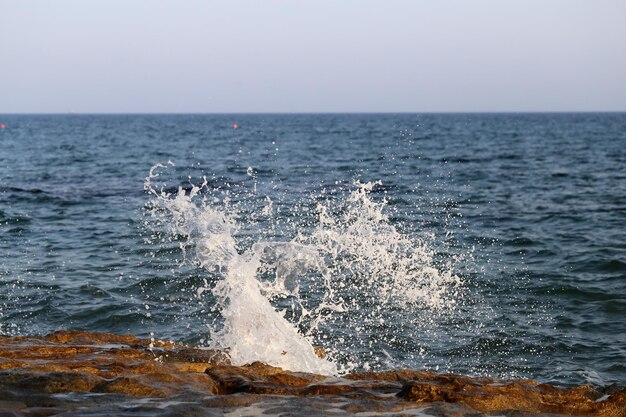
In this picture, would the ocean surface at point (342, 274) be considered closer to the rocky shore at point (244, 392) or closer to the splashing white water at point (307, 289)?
the splashing white water at point (307, 289)

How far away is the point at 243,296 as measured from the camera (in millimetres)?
9156

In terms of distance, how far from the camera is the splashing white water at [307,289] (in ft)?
28.8

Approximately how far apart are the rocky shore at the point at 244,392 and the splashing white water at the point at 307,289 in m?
1.31

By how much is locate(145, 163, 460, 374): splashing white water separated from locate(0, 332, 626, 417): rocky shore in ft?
4.28

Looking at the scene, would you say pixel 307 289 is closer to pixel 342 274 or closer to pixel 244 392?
pixel 342 274

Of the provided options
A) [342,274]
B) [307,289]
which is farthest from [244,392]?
[342,274]

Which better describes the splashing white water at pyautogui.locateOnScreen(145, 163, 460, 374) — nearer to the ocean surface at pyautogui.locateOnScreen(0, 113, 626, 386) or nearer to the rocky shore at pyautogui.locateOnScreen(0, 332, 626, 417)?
the ocean surface at pyautogui.locateOnScreen(0, 113, 626, 386)

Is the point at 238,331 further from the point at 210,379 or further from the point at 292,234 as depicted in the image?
the point at 292,234

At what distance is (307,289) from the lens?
508 inches

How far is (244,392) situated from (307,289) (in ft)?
21.7

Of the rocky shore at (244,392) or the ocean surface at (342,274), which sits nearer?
the rocky shore at (244,392)

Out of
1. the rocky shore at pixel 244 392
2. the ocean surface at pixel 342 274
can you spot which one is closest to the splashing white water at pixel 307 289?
the ocean surface at pixel 342 274

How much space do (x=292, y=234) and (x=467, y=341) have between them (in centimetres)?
654

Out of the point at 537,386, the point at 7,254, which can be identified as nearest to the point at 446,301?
the point at 537,386
